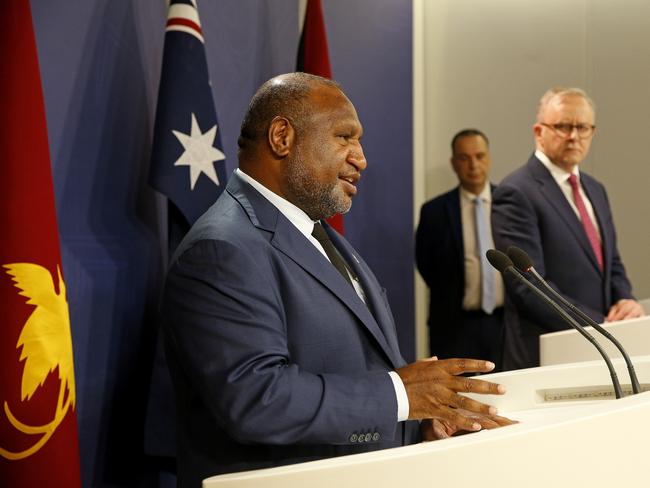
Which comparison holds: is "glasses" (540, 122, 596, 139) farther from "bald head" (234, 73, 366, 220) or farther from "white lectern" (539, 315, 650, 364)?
"bald head" (234, 73, 366, 220)

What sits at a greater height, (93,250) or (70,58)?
(70,58)

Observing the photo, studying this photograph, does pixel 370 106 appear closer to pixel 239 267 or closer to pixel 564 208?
pixel 564 208

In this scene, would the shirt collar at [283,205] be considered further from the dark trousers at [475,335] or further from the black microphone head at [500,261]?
the dark trousers at [475,335]

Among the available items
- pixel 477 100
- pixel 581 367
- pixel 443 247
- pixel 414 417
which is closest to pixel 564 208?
pixel 443 247

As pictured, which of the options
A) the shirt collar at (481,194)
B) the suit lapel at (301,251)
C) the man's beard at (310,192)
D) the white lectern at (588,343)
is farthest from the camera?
the shirt collar at (481,194)

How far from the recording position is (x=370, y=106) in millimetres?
5312

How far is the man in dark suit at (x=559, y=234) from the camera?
356 centimetres

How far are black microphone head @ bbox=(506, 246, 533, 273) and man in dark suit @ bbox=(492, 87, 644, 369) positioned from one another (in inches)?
59.9

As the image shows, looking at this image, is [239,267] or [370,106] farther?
[370,106]

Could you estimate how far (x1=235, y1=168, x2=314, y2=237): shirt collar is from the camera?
2.08 m

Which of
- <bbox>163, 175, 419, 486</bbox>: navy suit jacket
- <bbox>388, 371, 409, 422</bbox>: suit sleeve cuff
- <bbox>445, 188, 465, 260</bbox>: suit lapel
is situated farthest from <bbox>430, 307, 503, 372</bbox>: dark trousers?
<bbox>388, 371, 409, 422</bbox>: suit sleeve cuff

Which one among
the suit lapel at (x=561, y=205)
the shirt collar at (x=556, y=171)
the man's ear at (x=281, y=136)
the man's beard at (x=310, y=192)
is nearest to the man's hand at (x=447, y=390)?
the man's beard at (x=310, y=192)

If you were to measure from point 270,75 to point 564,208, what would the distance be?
1.48 metres

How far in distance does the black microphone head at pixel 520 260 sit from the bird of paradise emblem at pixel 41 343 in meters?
1.13
